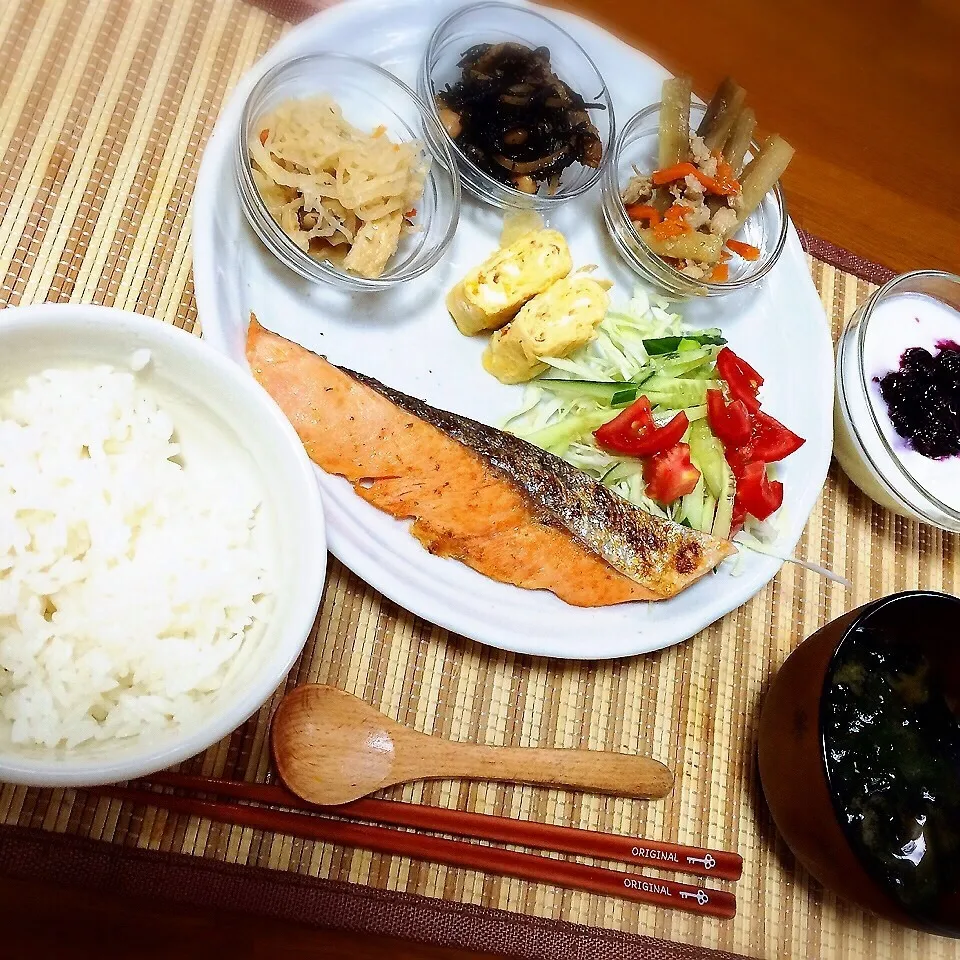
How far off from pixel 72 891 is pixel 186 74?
6.33 ft

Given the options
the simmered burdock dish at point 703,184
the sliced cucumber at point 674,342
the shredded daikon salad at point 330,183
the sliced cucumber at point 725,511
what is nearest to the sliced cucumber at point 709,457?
the sliced cucumber at point 725,511

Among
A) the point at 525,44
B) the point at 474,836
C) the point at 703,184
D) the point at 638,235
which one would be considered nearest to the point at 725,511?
the point at 638,235

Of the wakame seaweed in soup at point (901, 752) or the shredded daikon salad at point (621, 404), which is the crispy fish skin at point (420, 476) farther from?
the wakame seaweed in soup at point (901, 752)

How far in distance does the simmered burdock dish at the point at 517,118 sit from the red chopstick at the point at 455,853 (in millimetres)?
1699

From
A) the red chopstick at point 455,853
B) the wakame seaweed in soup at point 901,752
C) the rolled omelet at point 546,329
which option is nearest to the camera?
the red chopstick at point 455,853

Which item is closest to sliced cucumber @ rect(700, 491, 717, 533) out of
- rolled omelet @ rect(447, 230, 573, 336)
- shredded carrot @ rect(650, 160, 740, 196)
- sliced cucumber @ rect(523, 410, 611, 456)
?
sliced cucumber @ rect(523, 410, 611, 456)

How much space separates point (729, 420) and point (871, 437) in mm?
469

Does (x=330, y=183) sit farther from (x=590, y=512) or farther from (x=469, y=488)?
(x=590, y=512)

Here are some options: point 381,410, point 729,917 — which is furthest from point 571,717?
point 381,410

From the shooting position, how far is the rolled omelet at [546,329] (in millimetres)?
2176

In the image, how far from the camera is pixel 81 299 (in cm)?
190

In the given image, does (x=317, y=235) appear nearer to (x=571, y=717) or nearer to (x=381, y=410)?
(x=381, y=410)

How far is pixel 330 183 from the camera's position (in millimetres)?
2057

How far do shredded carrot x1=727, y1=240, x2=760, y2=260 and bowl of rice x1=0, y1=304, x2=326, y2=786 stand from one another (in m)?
1.69
